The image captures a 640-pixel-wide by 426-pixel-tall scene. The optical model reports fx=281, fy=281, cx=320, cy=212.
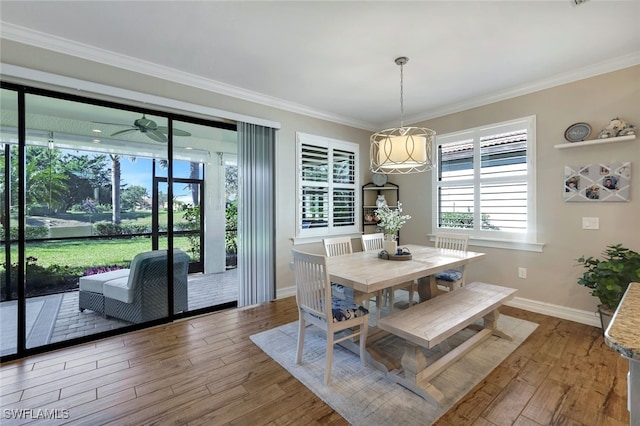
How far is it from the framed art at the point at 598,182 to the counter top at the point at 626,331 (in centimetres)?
258

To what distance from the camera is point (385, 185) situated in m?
5.13

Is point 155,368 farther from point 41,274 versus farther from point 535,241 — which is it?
point 535,241

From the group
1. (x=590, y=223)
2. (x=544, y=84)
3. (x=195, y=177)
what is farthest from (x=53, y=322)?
(x=544, y=84)

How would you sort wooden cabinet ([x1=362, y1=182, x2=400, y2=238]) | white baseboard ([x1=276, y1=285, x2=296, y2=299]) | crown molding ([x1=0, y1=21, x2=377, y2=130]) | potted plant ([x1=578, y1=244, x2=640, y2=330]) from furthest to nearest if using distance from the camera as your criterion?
wooden cabinet ([x1=362, y1=182, x2=400, y2=238]) < white baseboard ([x1=276, y1=285, x2=296, y2=299]) < potted plant ([x1=578, y1=244, x2=640, y2=330]) < crown molding ([x1=0, y1=21, x2=377, y2=130])

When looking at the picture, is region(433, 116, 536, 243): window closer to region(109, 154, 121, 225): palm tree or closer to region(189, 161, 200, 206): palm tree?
region(189, 161, 200, 206): palm tree

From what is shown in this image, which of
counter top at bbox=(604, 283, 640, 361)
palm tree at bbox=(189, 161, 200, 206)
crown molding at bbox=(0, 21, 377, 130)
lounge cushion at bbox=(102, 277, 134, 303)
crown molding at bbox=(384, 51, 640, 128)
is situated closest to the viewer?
counter top at bbox=(604, 283, 640, 361)

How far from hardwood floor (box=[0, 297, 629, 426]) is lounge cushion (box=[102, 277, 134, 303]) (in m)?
0.39

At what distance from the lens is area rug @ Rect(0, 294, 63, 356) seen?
2.44 m

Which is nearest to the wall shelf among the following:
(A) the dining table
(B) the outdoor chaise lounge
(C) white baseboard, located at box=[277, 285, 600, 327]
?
(A) the dining table

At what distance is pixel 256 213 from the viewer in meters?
3.71

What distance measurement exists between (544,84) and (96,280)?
5469 millimetres

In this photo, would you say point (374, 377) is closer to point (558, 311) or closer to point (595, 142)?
point (558, 311)

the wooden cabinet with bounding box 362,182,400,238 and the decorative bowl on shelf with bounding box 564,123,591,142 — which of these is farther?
the wooden cabinet with bounding box 362,182,400,238

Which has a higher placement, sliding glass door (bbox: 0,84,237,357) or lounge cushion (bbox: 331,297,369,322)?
sliding glass door (bbox: 0,84,237,357)
